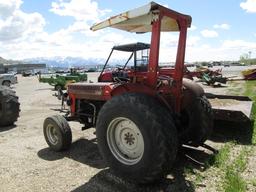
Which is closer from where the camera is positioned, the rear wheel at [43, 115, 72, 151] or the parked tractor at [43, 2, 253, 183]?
the parked tractor at [43, 2, 253, 183]

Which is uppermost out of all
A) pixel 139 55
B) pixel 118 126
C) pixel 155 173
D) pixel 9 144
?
pixel 139 55

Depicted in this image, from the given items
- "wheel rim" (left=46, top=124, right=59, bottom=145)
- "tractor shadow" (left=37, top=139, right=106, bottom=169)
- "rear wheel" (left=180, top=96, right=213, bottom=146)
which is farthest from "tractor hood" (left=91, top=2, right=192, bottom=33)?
"wheel rim" (left=46, top=124, right=59, bottom=145)

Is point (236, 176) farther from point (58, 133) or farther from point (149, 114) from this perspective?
point (58, 133)

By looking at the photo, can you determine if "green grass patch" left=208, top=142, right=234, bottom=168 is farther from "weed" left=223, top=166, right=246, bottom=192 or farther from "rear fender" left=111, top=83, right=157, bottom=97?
"rear fender" left=111, top=83, right=157, bottom=97

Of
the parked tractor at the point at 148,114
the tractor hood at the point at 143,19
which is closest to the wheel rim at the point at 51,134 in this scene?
the parked tractor at the point at 148,114

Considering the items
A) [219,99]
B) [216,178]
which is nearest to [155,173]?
[216,178]

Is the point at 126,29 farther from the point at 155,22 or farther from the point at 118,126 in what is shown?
the point at 118,126

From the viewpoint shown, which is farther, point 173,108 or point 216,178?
point 173,108

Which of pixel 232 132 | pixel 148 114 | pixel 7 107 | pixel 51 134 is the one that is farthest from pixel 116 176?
pixel 7 107

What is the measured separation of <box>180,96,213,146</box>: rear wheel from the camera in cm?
547

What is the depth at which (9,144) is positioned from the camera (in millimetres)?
6848

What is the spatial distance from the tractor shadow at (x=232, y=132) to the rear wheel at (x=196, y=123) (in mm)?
1261

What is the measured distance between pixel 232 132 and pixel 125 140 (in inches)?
132

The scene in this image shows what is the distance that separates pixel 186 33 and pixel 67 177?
280cm
